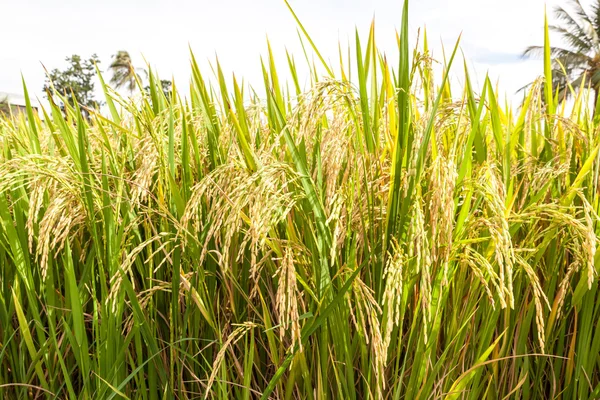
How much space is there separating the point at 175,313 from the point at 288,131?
1.73 feet

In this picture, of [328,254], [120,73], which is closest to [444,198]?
[328,254]

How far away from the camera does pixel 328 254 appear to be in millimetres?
1229

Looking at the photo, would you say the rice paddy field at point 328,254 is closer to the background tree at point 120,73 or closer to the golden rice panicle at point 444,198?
the golden rice panicle at point 444,198

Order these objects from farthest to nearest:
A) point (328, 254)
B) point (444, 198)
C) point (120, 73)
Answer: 1. point (120, 73)
2. point (328, 254)
3. point (444, 198)

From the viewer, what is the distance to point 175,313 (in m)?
1.33

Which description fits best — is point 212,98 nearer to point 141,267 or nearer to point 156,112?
point 156,112

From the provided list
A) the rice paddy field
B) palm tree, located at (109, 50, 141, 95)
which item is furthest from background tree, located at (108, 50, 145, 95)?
the rice paddy field

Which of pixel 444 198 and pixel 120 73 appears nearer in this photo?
pixel 444 198

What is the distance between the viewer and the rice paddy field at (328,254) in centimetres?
115

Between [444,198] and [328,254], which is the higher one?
[444,198]

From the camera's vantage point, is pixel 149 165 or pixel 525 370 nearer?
pixel 149 165

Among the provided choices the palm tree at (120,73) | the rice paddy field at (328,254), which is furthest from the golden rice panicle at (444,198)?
the palm tree at (120,73)

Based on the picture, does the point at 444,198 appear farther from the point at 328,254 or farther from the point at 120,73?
the point at 120,73

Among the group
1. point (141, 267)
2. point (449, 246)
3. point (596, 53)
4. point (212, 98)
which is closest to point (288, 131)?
point (449, 246)
